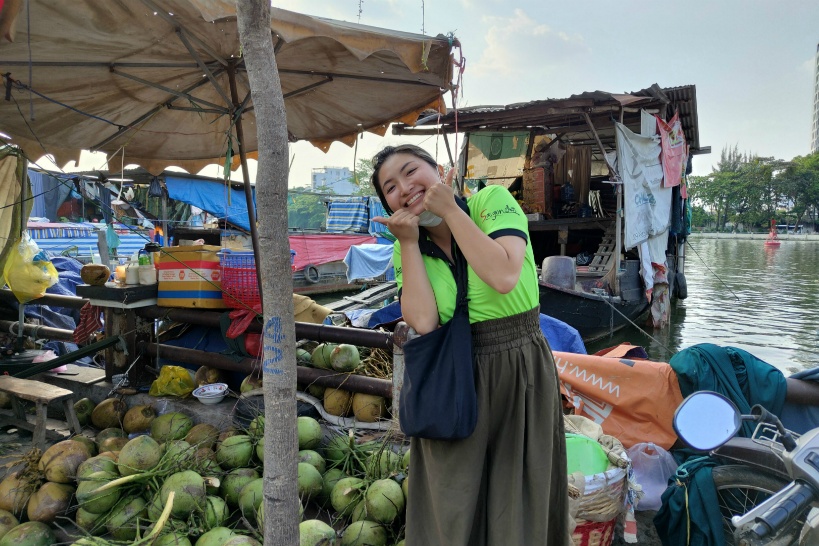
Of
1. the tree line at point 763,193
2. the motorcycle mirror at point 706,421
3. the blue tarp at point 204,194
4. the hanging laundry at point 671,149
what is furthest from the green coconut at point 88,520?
the tree line at point 763,193

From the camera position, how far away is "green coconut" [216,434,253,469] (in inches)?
109

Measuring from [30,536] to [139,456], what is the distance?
0.55 meters

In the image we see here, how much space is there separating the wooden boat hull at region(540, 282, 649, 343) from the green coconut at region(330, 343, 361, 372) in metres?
6.01

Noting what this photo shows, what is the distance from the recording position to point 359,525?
2.24 meters

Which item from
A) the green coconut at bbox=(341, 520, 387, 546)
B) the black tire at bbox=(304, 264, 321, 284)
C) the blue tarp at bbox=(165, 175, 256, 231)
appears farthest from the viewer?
the black tire at bbox=(304, 264, 321, 284)

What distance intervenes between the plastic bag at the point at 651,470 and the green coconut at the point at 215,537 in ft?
7.75

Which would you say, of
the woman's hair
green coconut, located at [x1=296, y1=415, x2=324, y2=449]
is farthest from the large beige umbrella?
green coconut, located at [x1=296, y1=415, x2=324, y2=449]

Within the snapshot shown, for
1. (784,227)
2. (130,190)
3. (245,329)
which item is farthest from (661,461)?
(784,227)

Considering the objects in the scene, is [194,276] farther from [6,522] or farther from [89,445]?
[6,522]

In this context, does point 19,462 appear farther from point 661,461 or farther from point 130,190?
point 130,190

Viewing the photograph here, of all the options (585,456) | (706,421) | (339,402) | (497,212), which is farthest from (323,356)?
(706,421)

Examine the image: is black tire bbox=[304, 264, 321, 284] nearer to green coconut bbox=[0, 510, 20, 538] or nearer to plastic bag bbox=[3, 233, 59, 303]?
plastic bag bbox=[3, 233, 59, 303]

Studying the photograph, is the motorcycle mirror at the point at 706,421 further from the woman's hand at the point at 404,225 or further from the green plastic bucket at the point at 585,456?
the woman's hand at the point at 404,225

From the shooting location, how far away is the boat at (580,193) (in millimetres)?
9453
